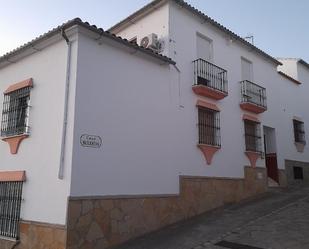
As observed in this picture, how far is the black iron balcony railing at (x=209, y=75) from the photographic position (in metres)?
11.8

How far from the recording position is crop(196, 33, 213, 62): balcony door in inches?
488

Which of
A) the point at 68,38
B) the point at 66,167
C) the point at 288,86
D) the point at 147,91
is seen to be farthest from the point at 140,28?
the point at 288,86

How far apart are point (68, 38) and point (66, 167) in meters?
3.10

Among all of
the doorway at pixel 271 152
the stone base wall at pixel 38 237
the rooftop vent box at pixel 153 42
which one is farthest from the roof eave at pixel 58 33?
the doorway at pixel 271 152

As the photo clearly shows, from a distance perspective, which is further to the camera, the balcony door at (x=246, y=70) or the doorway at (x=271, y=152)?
the doorway at (x=271, y=152)

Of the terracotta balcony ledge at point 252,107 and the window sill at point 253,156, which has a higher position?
the terracotta balcony ledge at point 252,107

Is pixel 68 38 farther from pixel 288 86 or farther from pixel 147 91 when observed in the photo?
pixel 288 86

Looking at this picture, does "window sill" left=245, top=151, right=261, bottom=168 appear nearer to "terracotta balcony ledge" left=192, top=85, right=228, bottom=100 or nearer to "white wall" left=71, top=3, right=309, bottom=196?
"white wall" left=71, top=3, right=309, bottom=196

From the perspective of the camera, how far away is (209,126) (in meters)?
12.1

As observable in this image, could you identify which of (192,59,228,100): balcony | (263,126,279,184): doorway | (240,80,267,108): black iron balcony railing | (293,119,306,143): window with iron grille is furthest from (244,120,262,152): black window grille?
(293,119,306,143): window with iron grille

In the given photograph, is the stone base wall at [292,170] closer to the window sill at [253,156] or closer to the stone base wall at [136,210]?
the window sill at [253,156]

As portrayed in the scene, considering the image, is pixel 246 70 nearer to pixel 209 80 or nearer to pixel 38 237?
pixel 209 80

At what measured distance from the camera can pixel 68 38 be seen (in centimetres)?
884

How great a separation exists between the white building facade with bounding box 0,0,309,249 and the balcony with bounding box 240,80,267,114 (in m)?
0.09
